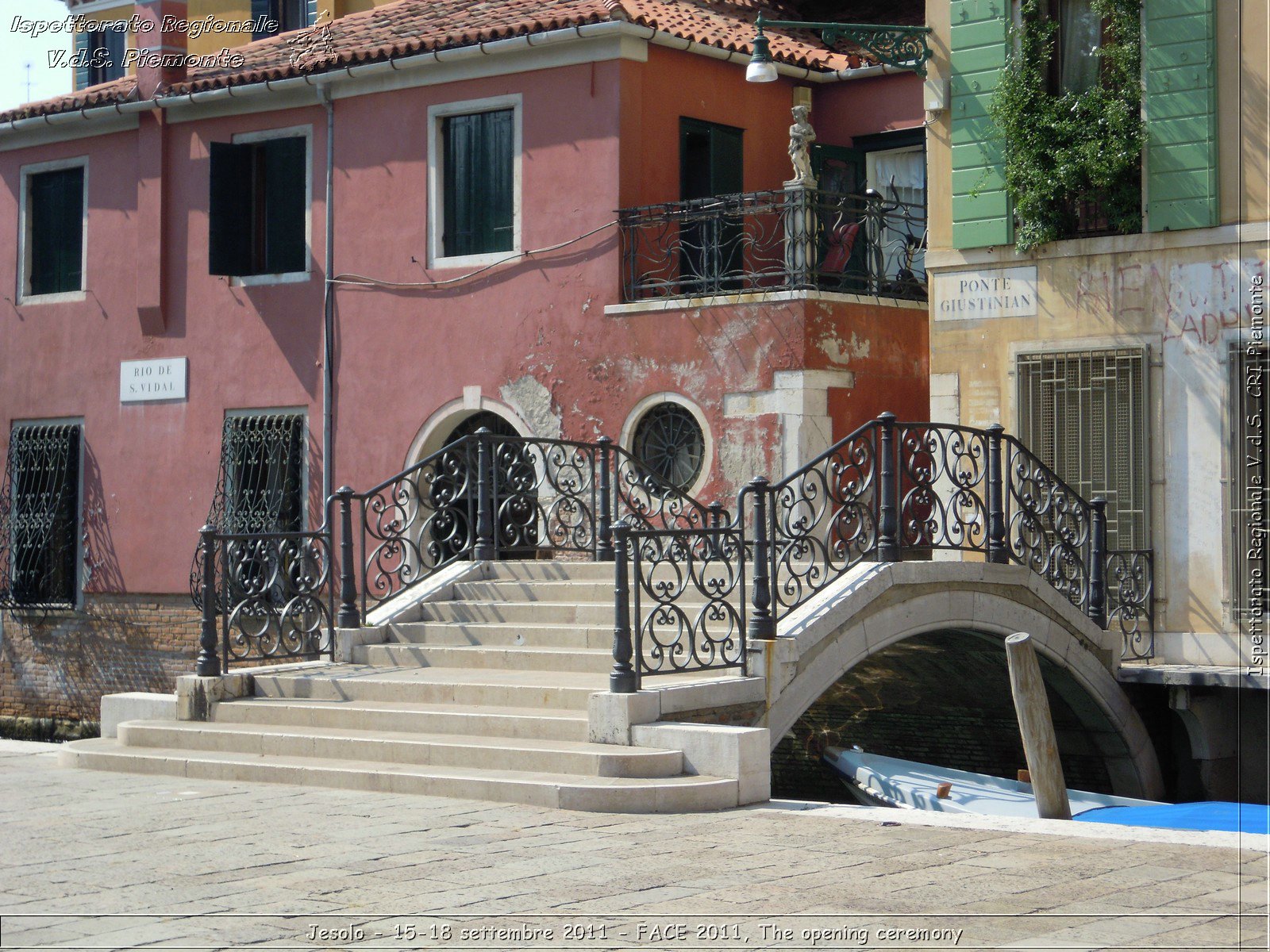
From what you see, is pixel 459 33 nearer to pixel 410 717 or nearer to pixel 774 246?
pixel 774 246

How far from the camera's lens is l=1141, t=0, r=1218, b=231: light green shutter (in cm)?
A: 1430

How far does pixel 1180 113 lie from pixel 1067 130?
36.8 inches

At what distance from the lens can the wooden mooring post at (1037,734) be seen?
10242mm

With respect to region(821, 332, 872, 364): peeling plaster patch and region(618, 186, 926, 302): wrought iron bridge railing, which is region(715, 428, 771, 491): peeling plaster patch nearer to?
region(821, 332, 872, 364): peeling plaster patch

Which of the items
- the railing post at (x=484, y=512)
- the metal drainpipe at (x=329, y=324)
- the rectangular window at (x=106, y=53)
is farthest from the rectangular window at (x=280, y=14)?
the railing post at (x=484, y=512)

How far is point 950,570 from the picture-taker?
12133mm

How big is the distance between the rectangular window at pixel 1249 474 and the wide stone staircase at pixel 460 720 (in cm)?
531

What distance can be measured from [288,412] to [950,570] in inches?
386

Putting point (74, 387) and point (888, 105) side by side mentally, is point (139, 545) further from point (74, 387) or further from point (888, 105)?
point (888, 105)

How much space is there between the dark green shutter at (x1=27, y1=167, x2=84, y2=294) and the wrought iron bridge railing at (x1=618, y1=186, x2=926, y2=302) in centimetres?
815

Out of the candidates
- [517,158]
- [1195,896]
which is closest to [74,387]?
[517,158]

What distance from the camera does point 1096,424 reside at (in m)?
15.0

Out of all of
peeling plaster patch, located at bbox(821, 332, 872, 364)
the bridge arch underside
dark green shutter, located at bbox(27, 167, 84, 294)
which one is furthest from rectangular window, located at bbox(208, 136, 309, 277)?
the bridge arch underside

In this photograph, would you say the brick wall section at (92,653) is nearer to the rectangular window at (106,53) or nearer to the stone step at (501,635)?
the stone step at (501,635)
